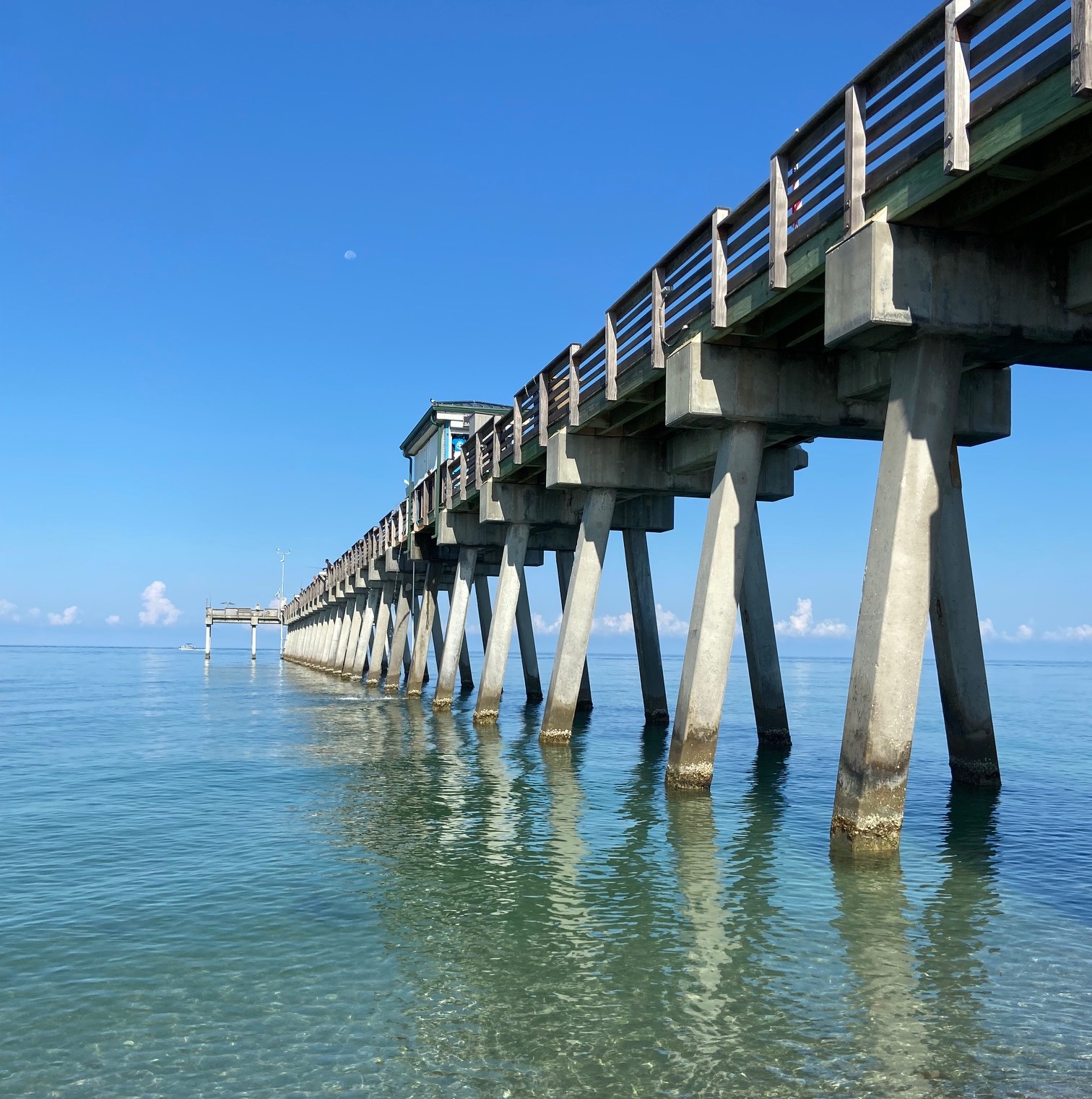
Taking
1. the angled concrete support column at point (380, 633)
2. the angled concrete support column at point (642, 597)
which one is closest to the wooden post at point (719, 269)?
the angled concrete support column at point (642, 597)

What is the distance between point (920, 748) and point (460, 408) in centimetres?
2299

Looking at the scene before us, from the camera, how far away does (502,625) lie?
2442 cm

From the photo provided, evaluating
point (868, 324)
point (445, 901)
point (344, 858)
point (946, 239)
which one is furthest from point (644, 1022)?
point (946, 239)

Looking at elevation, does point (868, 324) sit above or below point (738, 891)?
above

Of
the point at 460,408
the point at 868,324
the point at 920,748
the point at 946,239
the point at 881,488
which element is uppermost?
the point at 460,408

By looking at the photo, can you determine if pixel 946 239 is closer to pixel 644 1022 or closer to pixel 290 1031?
pixel 644 1022

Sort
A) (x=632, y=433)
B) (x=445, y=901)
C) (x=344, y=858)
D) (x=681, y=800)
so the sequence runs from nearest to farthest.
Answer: (x=445, y=901) < (x=344, y=858) < (x=681, y=800) < (x=632, y=433)

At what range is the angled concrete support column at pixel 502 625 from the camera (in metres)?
24.5

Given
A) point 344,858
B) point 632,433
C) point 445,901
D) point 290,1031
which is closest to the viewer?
point 290,1031

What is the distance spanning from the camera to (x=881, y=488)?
9742 millimetres

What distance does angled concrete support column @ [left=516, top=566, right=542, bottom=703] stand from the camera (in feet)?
116

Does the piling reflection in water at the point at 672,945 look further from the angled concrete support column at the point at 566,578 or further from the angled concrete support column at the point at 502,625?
the angled concrete support column at the point at 566,578

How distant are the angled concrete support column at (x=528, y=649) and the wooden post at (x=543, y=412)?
13.9 metres

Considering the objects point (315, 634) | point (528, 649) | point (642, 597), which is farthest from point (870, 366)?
point (315, 634)
